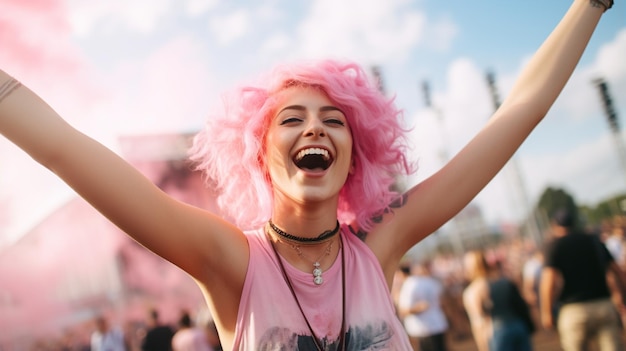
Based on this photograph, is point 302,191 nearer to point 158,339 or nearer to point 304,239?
point 304,239

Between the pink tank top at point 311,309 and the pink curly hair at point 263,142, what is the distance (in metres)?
0.23

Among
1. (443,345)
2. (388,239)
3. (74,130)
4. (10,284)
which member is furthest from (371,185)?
(10,284)

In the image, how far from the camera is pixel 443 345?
725cm

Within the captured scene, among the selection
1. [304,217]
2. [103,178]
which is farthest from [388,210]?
[103,178]

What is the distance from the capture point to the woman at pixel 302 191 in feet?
4.49

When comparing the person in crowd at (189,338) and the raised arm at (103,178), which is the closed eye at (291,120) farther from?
the person in crowd at (189,338)

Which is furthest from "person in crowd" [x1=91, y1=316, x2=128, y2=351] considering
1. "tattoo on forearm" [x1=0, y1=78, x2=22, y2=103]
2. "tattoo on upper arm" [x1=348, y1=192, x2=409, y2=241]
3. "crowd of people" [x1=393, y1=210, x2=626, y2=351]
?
"tattoo on forearm" [x1=0, y1=78, x2=22, y2=103]

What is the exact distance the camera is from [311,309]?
1.56 metres

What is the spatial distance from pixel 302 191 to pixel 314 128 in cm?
19

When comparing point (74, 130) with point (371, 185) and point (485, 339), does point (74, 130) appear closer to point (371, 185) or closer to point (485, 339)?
point (371, 185)

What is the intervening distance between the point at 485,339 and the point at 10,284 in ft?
90.8

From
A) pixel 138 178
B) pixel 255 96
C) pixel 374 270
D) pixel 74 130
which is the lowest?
pixel 374 270

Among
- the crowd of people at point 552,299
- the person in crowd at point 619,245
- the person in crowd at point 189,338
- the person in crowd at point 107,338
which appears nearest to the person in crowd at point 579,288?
the crowd of people at point 552,299

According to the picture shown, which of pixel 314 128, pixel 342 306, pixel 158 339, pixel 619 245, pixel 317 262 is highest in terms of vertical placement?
pixel 619 245
